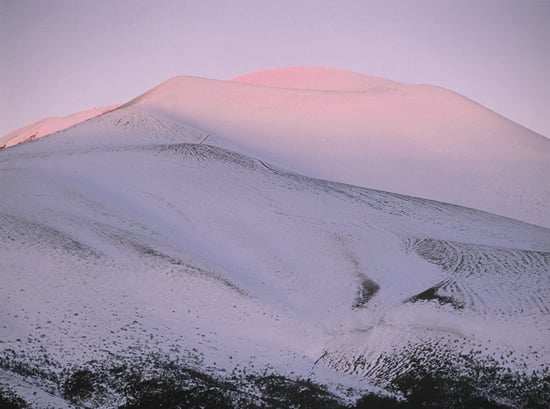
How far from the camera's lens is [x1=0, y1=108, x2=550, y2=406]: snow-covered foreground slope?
1669cm

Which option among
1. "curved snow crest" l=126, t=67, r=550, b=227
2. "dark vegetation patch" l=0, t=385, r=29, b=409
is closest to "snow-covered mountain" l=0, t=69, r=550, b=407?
"dark vegetation patch" l=0, t=385, r=29, b=409

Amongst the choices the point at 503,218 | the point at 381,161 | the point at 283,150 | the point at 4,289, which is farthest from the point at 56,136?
the point at 503,218

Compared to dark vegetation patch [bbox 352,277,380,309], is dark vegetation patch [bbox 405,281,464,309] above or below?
above

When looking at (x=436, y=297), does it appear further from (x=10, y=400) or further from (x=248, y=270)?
(x=10, y=400)

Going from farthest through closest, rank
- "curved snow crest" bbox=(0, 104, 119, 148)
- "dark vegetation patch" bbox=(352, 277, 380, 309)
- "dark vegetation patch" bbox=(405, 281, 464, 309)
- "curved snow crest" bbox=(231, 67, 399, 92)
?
"curved snow crest" bbox=(0, 104, 119, 148) → "curved snow crest" bbox=(231, 67, 399, 92) → "dark vegetation patch" bbox=(352, 277, 380, 309) → "dark vegetation patch" bbox=(405, 281, 464, 309)

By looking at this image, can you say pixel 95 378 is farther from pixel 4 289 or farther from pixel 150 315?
pixel 4 289

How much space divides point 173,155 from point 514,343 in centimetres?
2479

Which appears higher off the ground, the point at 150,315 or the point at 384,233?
the point at 384,233

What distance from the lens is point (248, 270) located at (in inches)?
936

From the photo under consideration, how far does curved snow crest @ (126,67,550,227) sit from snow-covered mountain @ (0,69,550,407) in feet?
1.17

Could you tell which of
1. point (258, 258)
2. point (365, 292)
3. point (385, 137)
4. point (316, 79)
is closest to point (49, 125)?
point (316, 79)

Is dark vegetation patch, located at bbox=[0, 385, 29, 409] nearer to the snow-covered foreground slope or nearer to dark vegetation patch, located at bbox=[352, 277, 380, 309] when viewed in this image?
the snow-covered foreground slope

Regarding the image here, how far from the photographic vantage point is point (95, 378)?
47.3 ft

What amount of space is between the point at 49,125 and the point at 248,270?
2562 inches
